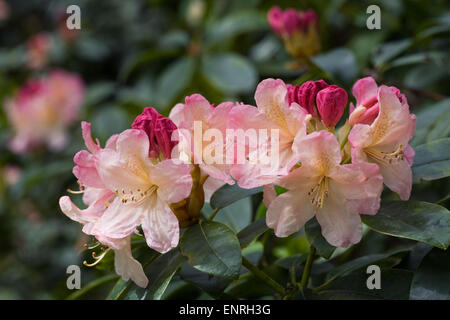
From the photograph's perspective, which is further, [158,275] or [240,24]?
[240,24]

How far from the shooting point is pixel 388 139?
2.33 feet

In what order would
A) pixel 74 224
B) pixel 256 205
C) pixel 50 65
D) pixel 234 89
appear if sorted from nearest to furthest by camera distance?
pixel 256 205 < pixel 234 89 < pixel 74 224 < pixel 50 65

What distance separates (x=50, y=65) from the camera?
2797mm

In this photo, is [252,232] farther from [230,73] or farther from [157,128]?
[230,73]

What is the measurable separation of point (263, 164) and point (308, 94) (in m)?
0.11

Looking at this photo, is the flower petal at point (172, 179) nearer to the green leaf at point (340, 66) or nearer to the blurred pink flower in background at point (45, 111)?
the green leaf at point (340, 66)

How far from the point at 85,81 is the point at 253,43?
1.03m

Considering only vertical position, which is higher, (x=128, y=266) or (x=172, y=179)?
(x=172, y=179)

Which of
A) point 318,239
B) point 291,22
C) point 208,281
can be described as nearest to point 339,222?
point 318,239

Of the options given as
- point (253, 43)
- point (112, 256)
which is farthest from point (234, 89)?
point (112, 256)

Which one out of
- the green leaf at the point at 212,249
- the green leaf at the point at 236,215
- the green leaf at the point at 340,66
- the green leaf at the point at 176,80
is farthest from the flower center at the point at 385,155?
the green leaf at the point at 176,80

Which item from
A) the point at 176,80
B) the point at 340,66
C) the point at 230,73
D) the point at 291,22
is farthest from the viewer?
the point at 176,80

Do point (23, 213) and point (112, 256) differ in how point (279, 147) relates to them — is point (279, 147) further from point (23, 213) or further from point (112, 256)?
point (23, 213)

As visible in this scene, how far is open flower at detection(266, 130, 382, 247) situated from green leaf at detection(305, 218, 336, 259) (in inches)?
0.5
